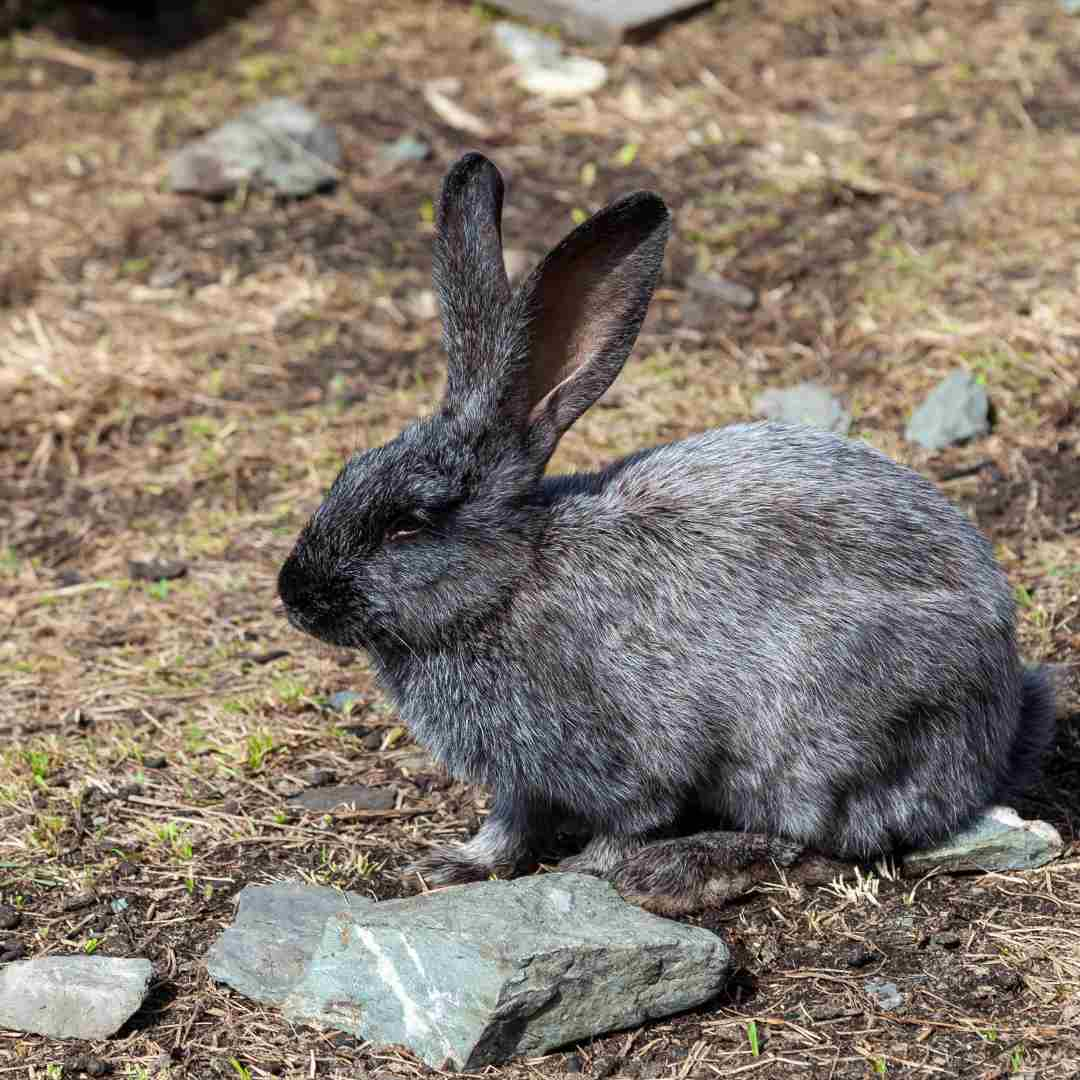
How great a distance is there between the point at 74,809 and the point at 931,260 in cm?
478

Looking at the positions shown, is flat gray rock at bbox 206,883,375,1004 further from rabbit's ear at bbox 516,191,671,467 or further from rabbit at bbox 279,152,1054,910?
rabbit's ear at bbox 516,191,671,467

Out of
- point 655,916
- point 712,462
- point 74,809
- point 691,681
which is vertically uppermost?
point 712,462

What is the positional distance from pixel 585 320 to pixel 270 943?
1724 millimetres

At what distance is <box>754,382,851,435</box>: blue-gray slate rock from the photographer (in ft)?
20.7

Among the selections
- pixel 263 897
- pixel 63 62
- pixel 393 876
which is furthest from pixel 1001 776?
pixel 63 62

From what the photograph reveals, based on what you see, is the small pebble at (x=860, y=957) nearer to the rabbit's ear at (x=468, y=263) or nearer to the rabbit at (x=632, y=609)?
the rabbit at (x=632, y=609)

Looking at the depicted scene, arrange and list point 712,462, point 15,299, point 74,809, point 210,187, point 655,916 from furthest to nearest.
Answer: point 210,187 < point 15,299 < point 74,809 < point 712,462 < point 655,916

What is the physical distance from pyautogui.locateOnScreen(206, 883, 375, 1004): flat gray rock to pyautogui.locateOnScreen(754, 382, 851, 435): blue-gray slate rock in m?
3.15

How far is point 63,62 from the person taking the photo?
34.4 ft

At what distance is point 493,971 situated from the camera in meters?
3.42

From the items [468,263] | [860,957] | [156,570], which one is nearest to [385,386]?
[156,570]

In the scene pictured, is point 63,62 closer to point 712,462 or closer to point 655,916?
point 712,462

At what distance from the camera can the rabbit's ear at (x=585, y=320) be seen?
3879 millimetres

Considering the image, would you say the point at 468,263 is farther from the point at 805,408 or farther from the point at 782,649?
the point at 805,408
